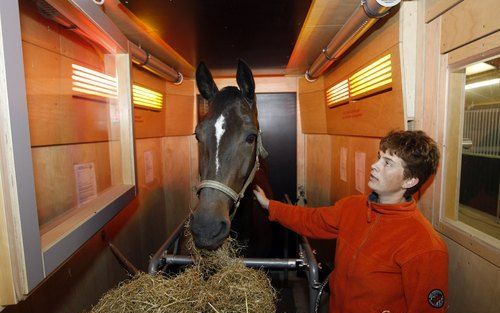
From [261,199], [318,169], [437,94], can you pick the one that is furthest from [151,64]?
[318,169]

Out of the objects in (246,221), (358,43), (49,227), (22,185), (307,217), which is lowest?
(246,221)

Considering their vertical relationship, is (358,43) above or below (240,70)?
above

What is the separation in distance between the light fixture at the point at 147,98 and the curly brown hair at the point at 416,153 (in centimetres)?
251

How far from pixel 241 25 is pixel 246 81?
391mm

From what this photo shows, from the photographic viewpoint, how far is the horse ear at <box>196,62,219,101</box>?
215cm

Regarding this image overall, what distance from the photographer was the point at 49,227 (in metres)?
1.16

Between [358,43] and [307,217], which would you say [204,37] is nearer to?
[358,43]

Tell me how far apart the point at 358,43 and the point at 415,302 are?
1.96 metres

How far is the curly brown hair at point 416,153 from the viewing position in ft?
4.32

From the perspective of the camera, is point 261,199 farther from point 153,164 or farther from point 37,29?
point 153,164

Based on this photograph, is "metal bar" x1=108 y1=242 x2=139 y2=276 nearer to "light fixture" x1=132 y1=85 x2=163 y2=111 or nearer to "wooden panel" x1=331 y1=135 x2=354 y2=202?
"light fixture" x1=132 y1=85 x2=163 y2=111

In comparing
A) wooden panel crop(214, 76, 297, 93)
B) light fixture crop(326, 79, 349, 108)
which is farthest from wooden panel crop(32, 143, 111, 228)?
wooden panel crop(214, 76, 297, 93)

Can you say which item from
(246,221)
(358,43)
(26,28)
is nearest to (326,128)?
(358,43)

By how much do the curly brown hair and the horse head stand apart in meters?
0.86
